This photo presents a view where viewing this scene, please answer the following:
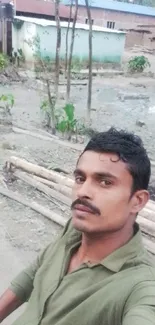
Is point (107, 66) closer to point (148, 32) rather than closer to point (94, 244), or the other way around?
point (148, 32)

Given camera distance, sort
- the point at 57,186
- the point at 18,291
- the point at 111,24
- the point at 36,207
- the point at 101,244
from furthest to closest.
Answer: the point at 111,24 → the point at 57,186 → the point at 36,207 → the point at 18,291 → the point at 101,244

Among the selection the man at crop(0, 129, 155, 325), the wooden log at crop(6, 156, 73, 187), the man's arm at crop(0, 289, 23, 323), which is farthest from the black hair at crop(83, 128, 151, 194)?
the wooden log at crop(6, 156, 73, 187)

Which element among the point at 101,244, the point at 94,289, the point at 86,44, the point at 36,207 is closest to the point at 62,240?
the point at 101,244

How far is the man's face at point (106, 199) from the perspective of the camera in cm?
144

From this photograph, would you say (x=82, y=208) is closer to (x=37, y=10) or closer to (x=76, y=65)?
(x=76, y=65)

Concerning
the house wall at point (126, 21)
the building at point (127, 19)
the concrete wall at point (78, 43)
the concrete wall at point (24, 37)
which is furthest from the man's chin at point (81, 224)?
the house wall at point (126, 21)

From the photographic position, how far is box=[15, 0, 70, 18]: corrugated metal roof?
2412 cm

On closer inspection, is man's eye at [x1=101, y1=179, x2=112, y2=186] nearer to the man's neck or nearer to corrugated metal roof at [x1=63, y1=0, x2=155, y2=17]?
the man's neck

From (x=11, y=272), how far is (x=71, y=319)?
6.91 feet

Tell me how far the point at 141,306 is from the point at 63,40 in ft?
68.6

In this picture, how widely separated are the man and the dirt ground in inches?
80.3

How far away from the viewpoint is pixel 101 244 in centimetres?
150

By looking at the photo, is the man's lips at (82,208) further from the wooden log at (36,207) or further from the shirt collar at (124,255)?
the wooden log at (36,207)

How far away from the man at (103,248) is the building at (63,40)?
701 inches
